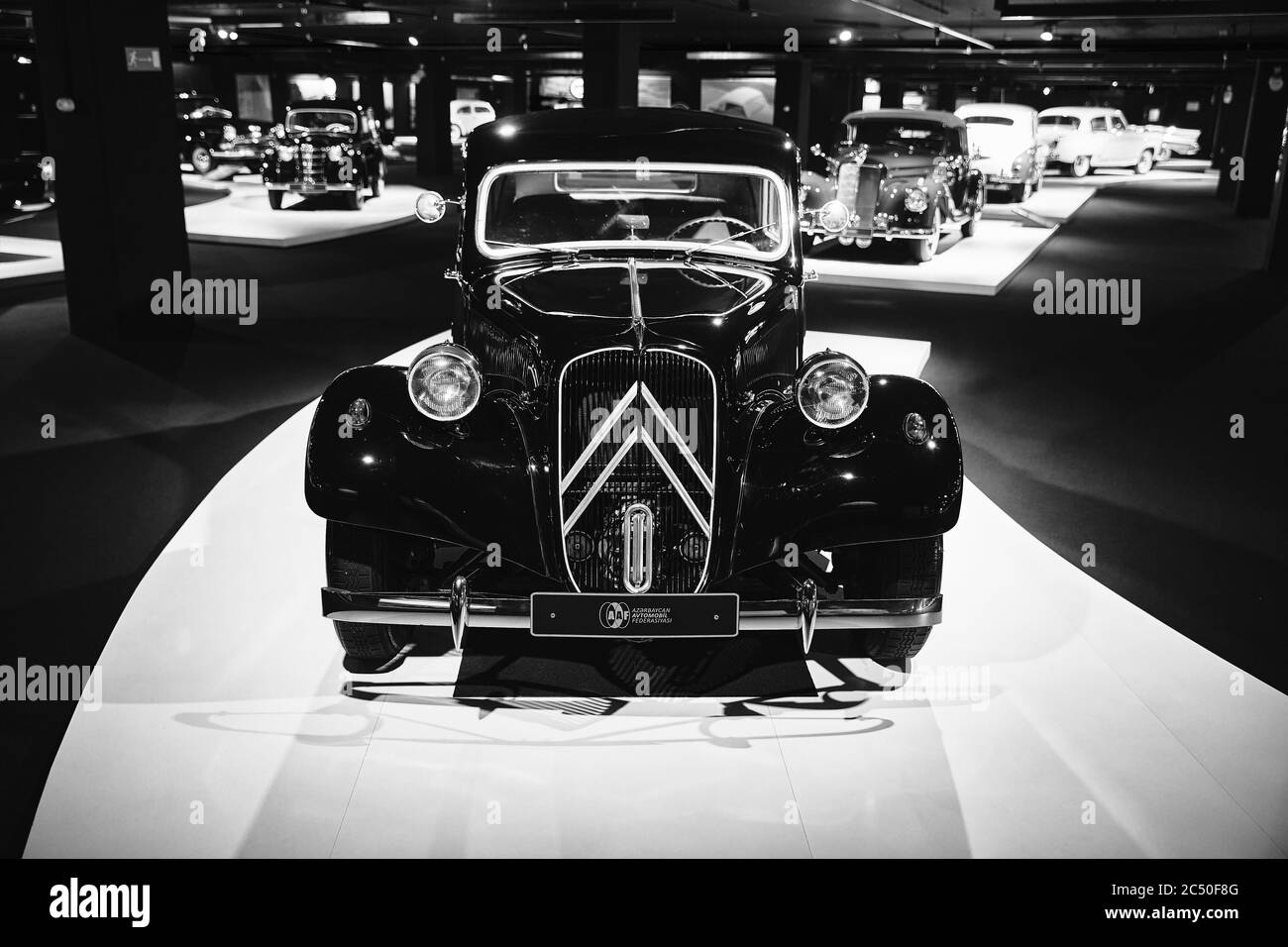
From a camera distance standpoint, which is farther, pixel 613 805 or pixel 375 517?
pixel 375 517

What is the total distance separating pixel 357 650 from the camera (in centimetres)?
319

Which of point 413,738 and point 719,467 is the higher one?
point 719,467

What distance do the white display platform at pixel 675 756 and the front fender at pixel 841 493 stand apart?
0.52 m

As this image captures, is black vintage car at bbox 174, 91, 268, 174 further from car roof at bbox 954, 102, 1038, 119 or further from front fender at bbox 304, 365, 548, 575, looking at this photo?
front fender at bbox 304, 365, 548, 575

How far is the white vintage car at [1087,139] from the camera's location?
941 inches

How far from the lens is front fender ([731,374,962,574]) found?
2928 mm

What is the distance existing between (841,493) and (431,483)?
1.13 metres

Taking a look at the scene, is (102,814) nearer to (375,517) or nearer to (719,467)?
(375,517)

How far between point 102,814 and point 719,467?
1757 millimetres

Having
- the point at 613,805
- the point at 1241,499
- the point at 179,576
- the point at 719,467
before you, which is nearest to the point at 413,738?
the point at 613,805

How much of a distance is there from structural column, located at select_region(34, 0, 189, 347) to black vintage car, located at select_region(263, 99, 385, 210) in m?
7.29

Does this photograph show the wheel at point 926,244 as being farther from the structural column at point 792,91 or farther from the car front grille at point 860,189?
the structural column at point 792,91

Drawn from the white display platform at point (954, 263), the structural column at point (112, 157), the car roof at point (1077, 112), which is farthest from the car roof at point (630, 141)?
the car roof at point (1077, 112)

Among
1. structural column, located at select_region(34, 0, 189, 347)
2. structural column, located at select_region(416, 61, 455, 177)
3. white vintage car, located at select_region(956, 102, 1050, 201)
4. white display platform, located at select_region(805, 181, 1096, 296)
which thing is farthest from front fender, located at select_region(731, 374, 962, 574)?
structural column, located at select_region(416, 61, 455, 177)
